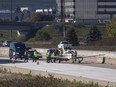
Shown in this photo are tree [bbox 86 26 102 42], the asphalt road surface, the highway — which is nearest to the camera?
the highway

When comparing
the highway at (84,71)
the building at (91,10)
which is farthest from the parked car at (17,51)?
the building at (91,10)

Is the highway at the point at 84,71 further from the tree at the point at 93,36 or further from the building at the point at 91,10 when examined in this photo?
the building at the point at 91,10

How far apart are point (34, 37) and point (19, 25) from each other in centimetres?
626

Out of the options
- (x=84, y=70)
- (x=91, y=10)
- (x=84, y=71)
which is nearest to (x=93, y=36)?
(x=91, y=10)

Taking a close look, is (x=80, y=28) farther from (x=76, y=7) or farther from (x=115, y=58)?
(x=115, y=58)

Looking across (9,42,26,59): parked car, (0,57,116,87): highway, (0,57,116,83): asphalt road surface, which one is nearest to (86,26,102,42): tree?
(9,42,26,59): parked car

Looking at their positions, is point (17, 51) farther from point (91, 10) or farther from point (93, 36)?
point (91, 10)

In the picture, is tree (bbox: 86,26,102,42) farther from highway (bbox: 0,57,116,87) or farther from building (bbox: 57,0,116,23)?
highway (bbox: 0,57,116,87)

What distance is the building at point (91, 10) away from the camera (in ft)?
590

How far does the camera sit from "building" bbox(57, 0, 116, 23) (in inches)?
7077

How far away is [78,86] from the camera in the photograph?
21953mm

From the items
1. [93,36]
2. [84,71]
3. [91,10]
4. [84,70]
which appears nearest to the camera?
[84,71]

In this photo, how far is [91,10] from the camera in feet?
594

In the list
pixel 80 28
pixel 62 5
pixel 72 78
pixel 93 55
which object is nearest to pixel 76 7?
pixel 62 5
